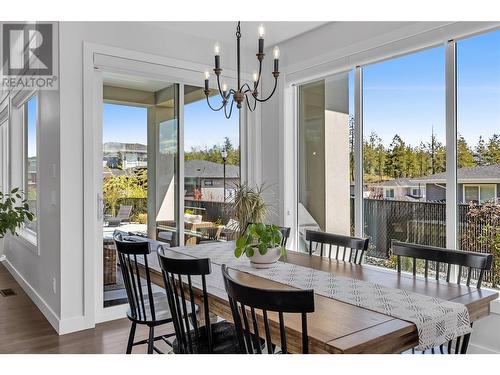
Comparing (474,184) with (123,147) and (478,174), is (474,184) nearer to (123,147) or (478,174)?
(478,174)

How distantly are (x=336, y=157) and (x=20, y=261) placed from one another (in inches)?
151

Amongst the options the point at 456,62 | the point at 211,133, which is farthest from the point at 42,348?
the point at 456,62

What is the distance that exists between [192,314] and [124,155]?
229cm

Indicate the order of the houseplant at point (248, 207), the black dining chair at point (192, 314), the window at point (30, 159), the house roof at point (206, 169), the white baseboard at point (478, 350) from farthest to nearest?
1. the window at point (30, 159)
2. the house roof at point (206, 169)
3. the houseplant at point (248, 207)
4. the white baseboard at point (478, 350)
5. the black dining chair at point (192, 314)

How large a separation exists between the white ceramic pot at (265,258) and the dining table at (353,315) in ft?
0.41

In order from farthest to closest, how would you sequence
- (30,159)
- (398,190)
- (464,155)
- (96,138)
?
(30,159) → (96,138) → (398,190) → (464,155)

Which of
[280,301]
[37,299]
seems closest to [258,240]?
[280,301]

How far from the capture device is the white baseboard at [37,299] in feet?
11.3

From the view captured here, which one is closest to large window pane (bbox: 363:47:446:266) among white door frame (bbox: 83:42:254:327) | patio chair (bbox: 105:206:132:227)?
white door frame (bbox: 83:42:254:327)

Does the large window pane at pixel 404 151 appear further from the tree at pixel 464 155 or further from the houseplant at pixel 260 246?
the houseplant at pixel 260 246

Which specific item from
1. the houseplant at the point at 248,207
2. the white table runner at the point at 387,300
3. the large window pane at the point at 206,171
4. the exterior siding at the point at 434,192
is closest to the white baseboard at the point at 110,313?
the large window pane at the point at 206,171

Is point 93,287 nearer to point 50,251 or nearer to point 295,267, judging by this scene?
point 50,251

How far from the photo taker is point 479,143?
9.36 feet

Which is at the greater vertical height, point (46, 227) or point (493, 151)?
point (493, 151)
